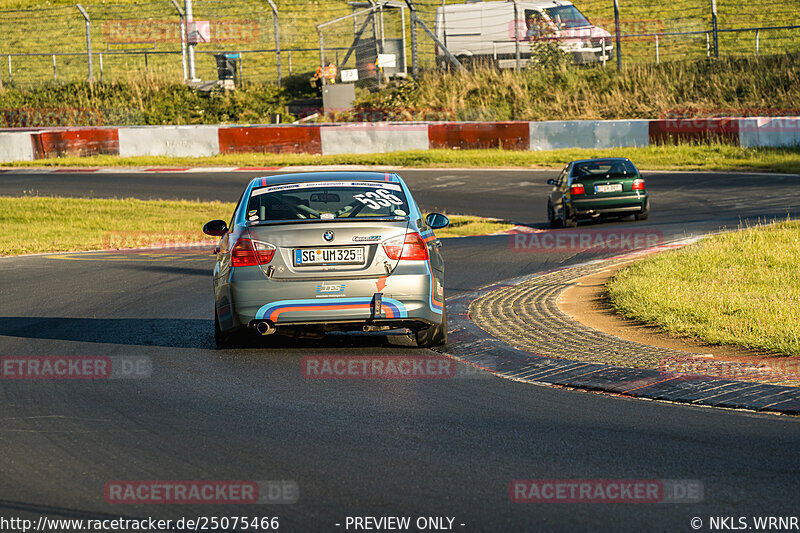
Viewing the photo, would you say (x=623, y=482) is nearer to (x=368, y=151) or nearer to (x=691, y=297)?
(x=691, y=297)

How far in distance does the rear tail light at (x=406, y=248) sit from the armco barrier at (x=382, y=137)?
73.3 ft

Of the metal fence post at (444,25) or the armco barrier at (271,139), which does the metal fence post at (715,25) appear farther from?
the armco barrier at (271,139)

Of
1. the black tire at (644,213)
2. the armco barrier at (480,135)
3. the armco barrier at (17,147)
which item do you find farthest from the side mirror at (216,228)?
the armco barrier at (17,147)

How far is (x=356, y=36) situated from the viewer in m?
39.4

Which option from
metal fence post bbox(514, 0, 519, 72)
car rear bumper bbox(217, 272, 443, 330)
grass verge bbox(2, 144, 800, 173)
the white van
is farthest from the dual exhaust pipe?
the white van

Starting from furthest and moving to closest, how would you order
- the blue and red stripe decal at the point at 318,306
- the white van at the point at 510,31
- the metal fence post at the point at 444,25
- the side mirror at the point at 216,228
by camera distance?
1. the metal fence post at the point at 444,25
2. the white van at the point at 510,31
3. the side mirror at the point at 216,228
4. the blue and red stripe decal at the point at 318,306

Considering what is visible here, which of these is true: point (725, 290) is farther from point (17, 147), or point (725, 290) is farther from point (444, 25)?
point (17, 147)

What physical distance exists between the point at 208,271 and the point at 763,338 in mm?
8647

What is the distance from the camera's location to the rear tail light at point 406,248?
29.3ft

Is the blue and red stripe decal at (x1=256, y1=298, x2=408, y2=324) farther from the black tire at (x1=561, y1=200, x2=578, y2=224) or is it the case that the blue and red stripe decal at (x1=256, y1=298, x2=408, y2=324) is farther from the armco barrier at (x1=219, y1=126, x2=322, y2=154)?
the armco barrier at (x1=219, y1=126, x2=322, y2=154)

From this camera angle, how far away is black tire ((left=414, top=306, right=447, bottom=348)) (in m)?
9.34

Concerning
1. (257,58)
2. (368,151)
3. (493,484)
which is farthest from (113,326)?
(257,58)

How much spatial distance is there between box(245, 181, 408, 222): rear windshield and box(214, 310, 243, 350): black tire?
0.95 metres

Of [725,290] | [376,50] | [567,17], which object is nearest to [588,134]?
[567,17]
